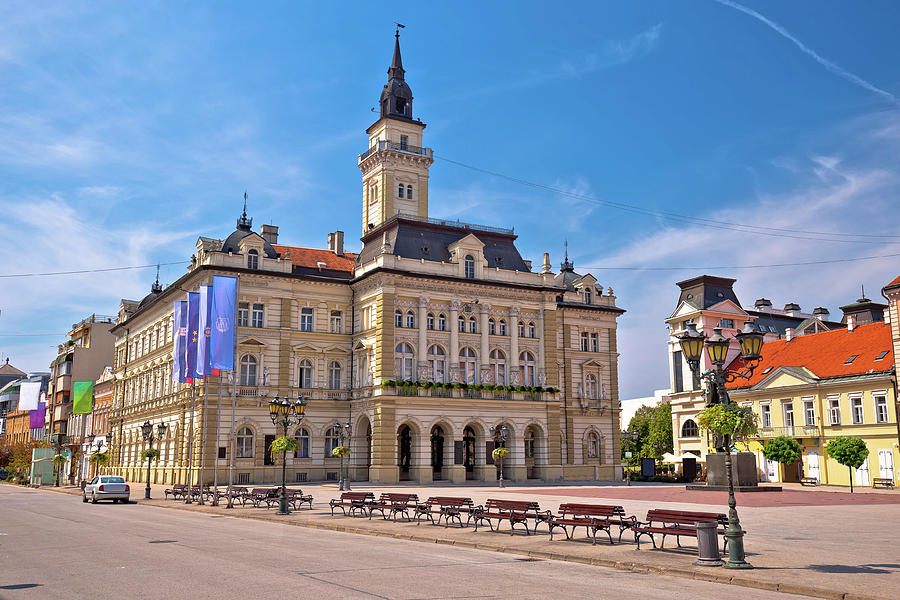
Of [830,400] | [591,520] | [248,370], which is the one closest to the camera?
[591,520]

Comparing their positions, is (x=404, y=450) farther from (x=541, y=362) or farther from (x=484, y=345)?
(x=541, y=362)

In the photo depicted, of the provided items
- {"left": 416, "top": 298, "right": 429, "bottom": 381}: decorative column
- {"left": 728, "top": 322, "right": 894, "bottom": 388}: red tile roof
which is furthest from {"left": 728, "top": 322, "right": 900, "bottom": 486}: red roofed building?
{"left": 416, "top": 298, "right": 429, "bottom": 381}: decorative column

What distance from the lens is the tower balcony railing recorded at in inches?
2689

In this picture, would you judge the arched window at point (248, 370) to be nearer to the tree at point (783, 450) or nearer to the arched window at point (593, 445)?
the arched window at point (593, 445)

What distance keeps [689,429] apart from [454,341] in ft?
89.7

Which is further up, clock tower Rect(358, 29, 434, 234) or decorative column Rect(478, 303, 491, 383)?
clock tower Rect(358, 29, 434, 234)

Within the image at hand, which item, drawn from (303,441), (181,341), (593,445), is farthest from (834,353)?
(181,341)

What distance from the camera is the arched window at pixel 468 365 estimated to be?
197 ft

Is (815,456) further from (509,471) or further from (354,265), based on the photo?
(354,265)

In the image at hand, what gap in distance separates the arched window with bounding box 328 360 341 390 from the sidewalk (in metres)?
26.0

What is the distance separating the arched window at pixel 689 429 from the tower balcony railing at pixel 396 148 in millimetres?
33814

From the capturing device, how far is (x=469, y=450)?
61.6 meters

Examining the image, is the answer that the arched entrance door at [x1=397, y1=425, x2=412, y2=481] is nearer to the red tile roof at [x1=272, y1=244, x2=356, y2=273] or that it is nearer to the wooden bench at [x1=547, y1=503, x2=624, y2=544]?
the red tile roof at [x1=272, y1=244, x2=356, y2=273]

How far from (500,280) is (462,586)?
49.0m
